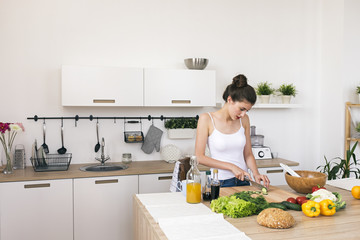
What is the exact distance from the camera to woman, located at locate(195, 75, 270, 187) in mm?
2574

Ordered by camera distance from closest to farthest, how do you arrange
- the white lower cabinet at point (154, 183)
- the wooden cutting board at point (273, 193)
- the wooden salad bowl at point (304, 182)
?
the wooden cutting board at point (273, 193) < the wooden salad bowl at point (304, 182) < the white lower cabinet at point (154, 183)

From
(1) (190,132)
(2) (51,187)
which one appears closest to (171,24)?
(1) (190,132)

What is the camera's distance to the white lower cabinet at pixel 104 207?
322 centimetres

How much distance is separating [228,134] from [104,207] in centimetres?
139

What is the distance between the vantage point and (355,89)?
4.16 m

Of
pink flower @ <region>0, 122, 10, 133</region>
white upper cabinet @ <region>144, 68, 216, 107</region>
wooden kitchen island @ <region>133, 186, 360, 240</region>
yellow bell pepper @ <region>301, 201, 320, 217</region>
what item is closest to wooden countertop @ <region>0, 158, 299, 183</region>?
pink flower @ <region>0, 122, 10, 133</region>

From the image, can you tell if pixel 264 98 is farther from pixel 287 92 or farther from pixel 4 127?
pixel 4 127

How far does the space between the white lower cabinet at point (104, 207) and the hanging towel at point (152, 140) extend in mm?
573

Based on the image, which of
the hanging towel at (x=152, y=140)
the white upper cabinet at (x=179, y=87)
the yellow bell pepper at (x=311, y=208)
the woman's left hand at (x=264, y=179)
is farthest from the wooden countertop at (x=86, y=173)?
the yellow bell pepper at (x=311, y=208)

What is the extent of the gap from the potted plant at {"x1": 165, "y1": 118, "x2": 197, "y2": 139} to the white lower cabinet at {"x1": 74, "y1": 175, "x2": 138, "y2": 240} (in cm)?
73

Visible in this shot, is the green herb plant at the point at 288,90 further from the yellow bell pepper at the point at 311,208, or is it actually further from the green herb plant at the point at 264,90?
the yellow bell pepper at the point at 311,208

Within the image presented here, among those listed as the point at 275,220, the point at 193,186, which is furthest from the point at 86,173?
the point at 275,220

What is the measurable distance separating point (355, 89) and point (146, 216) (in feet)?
10.8

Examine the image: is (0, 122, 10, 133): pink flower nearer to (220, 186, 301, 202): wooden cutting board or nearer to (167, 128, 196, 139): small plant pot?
(167, 128, 196, 139): small plant pot
